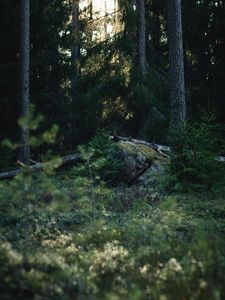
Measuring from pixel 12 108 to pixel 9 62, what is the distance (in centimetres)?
258

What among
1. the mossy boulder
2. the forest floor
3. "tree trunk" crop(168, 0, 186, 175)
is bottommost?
the mossy boulder

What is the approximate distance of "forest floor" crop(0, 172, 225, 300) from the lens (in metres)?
4.76

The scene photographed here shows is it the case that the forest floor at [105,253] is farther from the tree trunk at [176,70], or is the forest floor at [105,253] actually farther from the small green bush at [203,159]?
the tree trunk at [176,70]

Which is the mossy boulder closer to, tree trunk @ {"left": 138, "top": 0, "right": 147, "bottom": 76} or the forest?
the forest

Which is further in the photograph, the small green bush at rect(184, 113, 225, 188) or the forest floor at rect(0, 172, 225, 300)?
the small green bush at rect(184, 113, 225, 188)

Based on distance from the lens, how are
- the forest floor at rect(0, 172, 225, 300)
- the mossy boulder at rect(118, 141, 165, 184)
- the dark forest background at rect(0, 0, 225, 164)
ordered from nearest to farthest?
the forest floor at rect(0, 172, 225, 300)
the mossy boulder at rect(118, 141, 165, 184)
the dark forest background at rect(0, 0, 225, 164)

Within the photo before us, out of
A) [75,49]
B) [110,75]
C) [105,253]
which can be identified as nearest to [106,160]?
[105,253]

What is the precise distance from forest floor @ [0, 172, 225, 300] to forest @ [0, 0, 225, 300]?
24 mm

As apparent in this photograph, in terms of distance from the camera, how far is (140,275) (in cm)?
532

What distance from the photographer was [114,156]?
16156 mm

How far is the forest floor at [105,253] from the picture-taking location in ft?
15.6

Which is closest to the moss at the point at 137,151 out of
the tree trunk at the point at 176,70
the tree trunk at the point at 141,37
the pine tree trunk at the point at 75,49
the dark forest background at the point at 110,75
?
the tree trunk at the point at 176,70

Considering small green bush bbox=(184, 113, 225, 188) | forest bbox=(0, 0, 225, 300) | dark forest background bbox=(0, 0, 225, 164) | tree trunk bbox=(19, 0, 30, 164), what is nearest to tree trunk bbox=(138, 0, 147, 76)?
forest bbox=(0, 0, 225, 300)

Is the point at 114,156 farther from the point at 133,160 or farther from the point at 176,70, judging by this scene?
the point at 176,70
